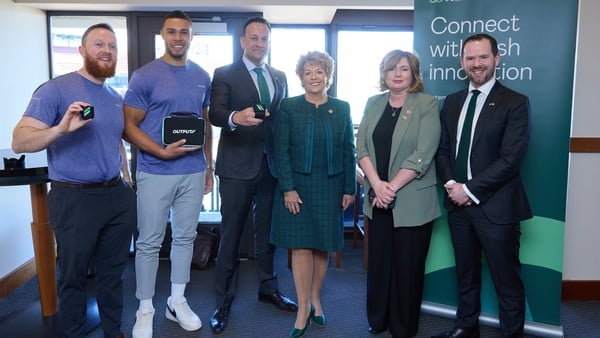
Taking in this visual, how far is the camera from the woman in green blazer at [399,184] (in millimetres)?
2268

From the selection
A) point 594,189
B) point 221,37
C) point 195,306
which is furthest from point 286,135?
point 594,189

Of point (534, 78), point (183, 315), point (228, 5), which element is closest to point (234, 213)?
point (183, 315)

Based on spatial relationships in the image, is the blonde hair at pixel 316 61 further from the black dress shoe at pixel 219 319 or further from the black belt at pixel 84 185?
the black dress shoe at pixel 219 319

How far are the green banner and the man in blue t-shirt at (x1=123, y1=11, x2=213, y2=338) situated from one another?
124 centimetres

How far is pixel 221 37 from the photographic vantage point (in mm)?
3699

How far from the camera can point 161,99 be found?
2.33 m

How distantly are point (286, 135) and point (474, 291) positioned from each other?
1.21m

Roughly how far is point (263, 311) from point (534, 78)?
6.33 feet

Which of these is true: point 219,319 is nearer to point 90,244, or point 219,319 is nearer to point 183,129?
point 90,244

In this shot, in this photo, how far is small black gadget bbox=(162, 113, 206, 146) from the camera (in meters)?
2.25

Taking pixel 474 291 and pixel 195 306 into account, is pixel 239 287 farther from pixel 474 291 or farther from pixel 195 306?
pixel 474 291

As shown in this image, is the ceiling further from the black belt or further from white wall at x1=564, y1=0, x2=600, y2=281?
the black belt

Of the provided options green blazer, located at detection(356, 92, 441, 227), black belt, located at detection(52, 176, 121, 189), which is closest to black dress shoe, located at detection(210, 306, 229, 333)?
black belt, located at detection(52, 176, 121, 189)

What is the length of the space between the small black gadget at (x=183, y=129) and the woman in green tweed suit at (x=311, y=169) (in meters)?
0.38
